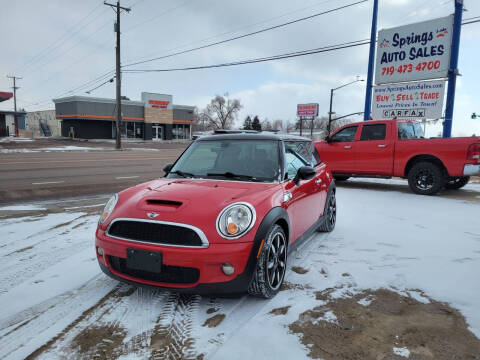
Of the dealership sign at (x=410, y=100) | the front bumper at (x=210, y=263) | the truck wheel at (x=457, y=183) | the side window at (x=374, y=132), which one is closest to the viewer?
the front bumper at (x=210, y=263)

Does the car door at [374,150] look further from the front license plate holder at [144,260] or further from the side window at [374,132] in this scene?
the front license plate holder at [144,260]

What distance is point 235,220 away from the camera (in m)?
2.66

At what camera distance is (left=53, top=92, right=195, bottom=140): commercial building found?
134ft

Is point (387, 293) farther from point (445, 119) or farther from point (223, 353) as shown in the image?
point (445, 119)

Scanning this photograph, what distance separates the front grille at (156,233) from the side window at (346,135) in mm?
8150

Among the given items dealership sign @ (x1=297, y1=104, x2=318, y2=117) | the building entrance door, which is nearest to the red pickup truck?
the building entrance door

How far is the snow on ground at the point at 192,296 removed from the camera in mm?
2316

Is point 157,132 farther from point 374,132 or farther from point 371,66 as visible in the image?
point 374,132

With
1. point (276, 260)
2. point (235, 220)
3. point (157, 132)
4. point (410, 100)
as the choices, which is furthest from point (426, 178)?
point (157, 132)

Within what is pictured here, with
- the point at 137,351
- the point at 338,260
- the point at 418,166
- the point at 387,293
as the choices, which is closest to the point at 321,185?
the point at 338,260

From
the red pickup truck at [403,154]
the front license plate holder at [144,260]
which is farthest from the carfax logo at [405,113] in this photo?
the front license plate holder at [144,260]

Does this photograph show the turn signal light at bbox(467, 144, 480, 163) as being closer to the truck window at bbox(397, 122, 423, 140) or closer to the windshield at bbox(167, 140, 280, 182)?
the truck window at bbox(397, 122, 423, 140)

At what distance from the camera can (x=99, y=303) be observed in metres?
2.86

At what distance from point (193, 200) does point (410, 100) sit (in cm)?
1294
